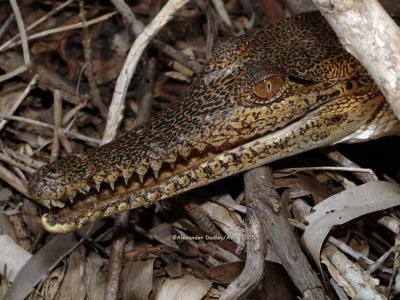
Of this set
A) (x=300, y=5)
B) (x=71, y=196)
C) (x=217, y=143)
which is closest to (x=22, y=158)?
(x=71, y=196)

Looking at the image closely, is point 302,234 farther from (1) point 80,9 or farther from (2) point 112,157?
(1) point 80,9

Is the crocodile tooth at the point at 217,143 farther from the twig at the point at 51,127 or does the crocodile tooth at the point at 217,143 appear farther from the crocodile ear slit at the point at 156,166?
the twig at the point at 51,127

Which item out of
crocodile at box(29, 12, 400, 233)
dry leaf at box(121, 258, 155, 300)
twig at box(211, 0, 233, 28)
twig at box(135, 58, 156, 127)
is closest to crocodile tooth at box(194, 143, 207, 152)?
crocodile at box(29, 12, 400, 233)

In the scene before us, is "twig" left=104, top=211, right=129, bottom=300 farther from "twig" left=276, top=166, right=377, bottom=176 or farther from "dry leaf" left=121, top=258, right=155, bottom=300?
"twig" left=276, top=166, right=377, bottom=176

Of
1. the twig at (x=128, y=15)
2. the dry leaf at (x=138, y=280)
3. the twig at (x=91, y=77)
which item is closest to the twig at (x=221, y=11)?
the twig at (x=128, y=15)

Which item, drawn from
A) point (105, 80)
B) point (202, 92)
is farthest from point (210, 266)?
point (105, 80)

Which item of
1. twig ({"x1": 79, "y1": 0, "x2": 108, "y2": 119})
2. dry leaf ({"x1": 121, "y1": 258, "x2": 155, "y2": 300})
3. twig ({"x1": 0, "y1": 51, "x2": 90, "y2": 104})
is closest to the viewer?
dry leaf ({"x1": 121, "y1": 258, "x2": 155, "y2": 300})
